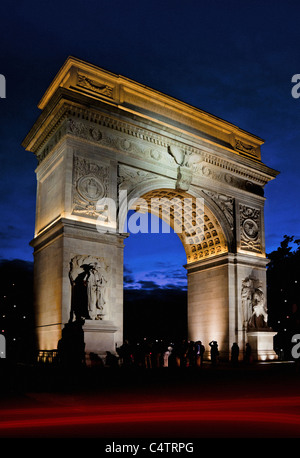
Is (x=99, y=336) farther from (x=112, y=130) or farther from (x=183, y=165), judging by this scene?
(x=183, y=165)

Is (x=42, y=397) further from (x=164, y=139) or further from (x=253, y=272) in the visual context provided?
(x=253, y=272)

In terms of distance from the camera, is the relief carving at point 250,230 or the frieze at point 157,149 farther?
the relief carving at point 250,230

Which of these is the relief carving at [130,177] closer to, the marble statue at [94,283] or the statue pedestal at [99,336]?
the marble statue at [94,283]

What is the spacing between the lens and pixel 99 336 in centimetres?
1930

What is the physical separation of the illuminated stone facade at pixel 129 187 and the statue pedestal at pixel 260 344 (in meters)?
0.19

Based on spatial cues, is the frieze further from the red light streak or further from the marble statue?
the red light streak

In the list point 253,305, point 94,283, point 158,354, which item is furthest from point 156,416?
point 253,305

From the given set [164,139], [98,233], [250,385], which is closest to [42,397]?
[250,385]

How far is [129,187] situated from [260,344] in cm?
1137

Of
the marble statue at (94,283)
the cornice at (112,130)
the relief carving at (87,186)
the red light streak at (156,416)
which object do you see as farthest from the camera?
the cornice at (112,130)

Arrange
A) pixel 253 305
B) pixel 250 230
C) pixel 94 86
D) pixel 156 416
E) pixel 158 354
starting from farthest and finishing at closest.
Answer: pixel 250 230, pixel 253 305, pixel 94 86, pixel 158 354, pixel 156 416

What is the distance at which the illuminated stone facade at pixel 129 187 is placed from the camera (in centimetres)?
2048

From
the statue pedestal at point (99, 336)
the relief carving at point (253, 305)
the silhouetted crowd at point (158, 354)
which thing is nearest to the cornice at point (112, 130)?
the relief carving at point (253, 305)

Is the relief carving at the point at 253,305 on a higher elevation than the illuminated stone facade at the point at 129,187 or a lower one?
lower
